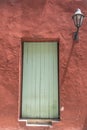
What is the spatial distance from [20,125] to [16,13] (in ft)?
9.94

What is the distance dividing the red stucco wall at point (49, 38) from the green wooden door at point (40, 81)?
281 mm

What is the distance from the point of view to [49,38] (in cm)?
841

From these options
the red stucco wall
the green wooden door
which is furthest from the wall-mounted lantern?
the green wooden door

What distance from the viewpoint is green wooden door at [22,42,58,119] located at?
8375mm

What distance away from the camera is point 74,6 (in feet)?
27.7

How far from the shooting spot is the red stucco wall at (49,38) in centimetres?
814

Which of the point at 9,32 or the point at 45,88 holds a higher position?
the point at 9,32

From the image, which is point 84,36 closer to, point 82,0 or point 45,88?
point 82,0

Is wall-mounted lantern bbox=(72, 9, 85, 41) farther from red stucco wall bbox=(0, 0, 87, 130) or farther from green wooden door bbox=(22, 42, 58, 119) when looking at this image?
green wooden door bbox=(22, 42, 58, 119)

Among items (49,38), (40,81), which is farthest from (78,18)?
(40,81)

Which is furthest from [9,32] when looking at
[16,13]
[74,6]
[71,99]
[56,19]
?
[71,99]

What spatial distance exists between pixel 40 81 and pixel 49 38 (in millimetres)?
1197

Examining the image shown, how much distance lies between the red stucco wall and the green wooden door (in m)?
0.28

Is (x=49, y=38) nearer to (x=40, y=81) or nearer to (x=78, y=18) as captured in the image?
(x=78, y=18)
